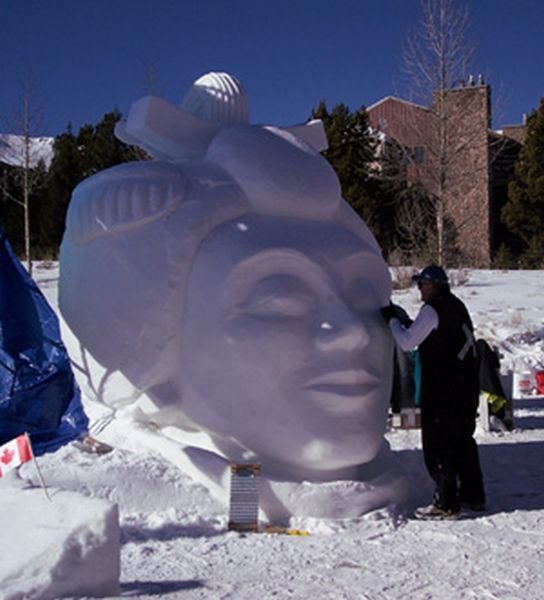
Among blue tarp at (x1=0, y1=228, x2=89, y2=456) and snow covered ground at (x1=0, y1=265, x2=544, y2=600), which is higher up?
blue tarp at (x1=0, y1=228, x2=89, y2=456)

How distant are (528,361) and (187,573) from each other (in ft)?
24.2

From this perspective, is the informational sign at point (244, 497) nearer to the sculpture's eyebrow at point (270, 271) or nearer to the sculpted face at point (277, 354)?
the sculpted face at point (277, 354)

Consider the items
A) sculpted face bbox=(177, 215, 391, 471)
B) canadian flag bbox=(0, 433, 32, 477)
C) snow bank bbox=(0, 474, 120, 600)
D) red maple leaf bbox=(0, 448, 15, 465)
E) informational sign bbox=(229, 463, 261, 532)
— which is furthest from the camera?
sculpted face bbox=(177, 215, 391, 471)

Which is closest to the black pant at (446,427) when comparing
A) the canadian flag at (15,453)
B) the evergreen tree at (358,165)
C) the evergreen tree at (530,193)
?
the canadian flag at (15,453)

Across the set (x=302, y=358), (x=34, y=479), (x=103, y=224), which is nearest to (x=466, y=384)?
(x=302, y=358)

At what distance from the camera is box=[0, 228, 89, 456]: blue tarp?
358 cm

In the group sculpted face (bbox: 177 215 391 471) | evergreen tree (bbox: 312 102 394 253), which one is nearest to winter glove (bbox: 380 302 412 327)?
sculpted face (bbox: 177 215 391 471)

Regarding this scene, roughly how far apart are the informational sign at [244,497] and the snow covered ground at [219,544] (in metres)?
0.08

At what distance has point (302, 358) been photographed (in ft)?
13.0

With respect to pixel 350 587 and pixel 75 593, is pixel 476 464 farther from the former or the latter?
pixel 75 593

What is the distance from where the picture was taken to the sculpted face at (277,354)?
394 cm

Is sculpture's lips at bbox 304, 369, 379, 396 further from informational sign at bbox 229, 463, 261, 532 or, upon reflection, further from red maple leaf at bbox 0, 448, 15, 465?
red maple leaf at bbox 0, 448, 15, 465

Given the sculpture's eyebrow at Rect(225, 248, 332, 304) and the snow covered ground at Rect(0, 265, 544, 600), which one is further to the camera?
the sculpture's eyebrow at Rect(225, 248, 332, 304)

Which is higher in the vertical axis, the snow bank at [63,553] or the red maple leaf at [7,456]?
the red maple leaf at [7,456]
